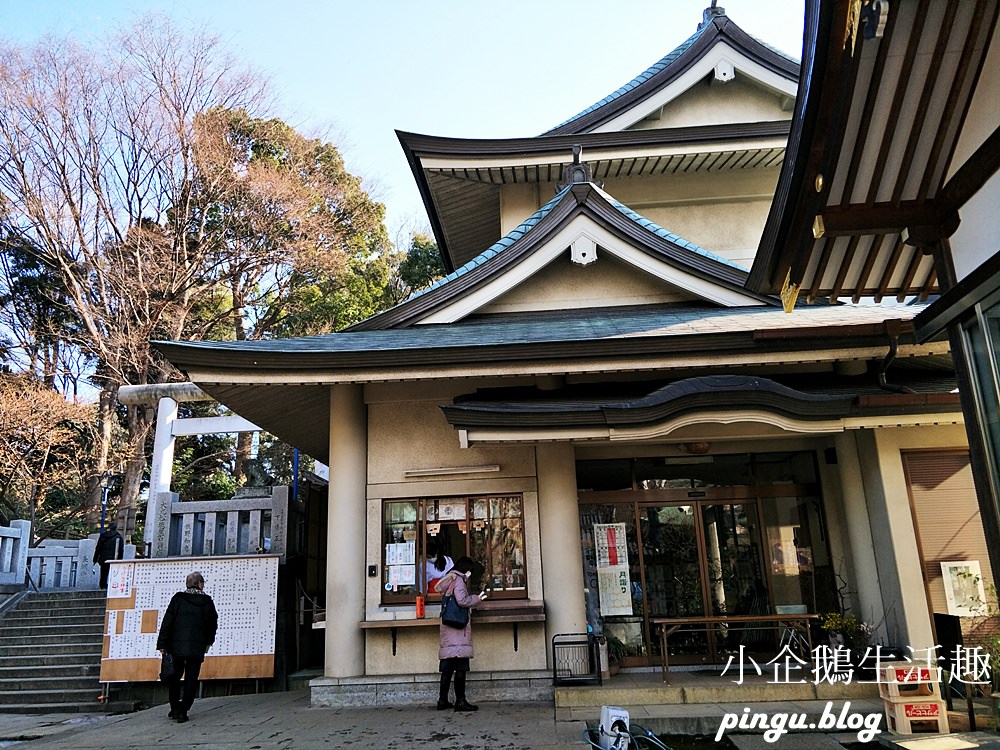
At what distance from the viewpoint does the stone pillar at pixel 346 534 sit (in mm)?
9109

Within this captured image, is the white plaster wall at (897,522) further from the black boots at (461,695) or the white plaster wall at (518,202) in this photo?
the white plaster wall at (518,202)

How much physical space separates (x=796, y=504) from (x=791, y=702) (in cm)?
300

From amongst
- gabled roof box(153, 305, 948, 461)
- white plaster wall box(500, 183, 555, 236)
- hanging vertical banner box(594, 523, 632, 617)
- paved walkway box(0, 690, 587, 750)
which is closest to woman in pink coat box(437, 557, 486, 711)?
paved walkway box(0, 690, 587, 750)

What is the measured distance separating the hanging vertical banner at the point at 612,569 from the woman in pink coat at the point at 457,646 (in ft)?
6.89

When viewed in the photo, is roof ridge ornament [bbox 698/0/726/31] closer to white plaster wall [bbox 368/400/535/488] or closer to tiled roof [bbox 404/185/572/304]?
tiled roof [bbox 404/185/572/304]

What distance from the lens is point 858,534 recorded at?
30.4 ft

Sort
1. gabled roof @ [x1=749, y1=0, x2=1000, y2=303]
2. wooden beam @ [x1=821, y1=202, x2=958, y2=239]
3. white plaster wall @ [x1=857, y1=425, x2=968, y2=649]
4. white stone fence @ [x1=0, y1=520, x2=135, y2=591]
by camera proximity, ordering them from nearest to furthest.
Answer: gabled roof @ [x1=749, y1=0, x2=1000, y2=303] < wooden beam @ [x1=821, y1=202, x2=958, y2=239] < white plaster wall @ [x1=857, y1=425, x2=968, y2=649] < white stone fence @ [x1=0, y1=520, x2=135, y2=591]

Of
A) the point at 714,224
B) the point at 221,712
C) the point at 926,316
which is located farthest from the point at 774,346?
the point at 221,712

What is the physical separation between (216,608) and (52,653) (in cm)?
435

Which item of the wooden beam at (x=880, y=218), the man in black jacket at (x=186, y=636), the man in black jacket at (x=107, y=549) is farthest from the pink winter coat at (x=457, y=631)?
the man in black jacket at (x=107, y=549)

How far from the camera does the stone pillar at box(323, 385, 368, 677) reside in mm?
9109

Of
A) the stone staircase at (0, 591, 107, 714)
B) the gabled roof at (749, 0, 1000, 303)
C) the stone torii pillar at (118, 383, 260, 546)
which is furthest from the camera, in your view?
the stone torii pillar at (118, 383, 260, 546)

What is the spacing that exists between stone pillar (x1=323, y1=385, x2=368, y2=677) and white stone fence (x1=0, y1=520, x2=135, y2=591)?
21.5ft

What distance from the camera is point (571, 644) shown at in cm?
883
